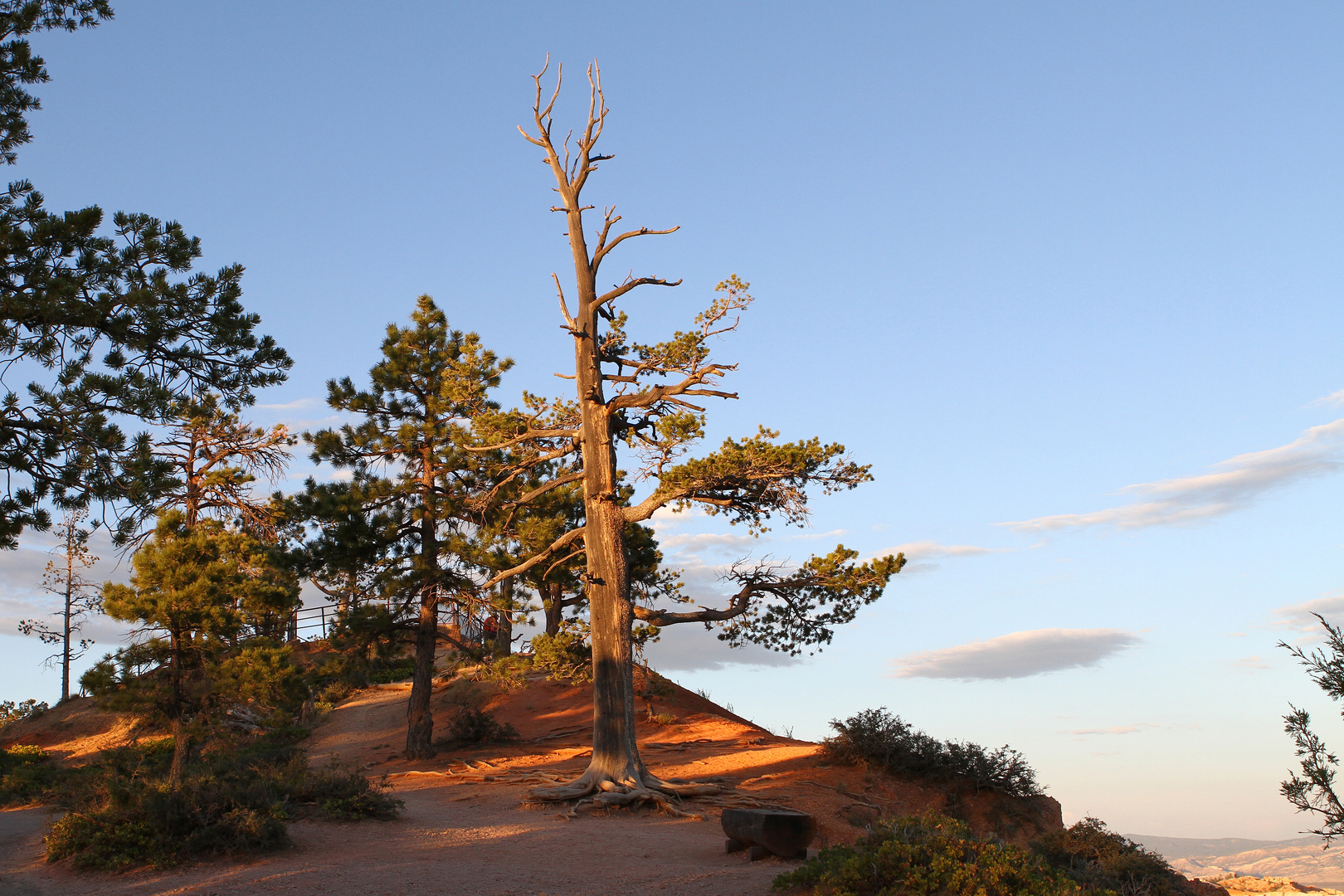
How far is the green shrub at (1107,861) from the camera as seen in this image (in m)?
8.77

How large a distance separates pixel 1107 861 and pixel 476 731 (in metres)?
16.1

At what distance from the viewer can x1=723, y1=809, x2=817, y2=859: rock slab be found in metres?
9.62

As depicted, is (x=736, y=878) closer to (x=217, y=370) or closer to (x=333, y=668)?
(x=217, y=370)

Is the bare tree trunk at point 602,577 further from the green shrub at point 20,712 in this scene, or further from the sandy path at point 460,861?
the green shrub at point 20,712

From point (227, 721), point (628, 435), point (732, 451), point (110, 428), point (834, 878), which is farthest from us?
point (227, 721)

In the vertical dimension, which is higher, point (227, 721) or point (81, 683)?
point (81, 683)

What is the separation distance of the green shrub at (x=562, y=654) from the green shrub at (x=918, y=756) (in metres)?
5.05

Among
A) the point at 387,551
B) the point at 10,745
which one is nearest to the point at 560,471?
the point at 387,551

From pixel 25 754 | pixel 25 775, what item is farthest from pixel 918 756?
pixel 25 754

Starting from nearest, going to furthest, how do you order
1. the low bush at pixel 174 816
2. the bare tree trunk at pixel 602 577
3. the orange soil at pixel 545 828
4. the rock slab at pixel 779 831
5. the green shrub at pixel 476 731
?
the orange soil at pixel 545 828
the low bush at pixel 174 816
the rock slab at pixel 779 831
the bare tree trunk at pixel 602 577
the green shrub at pixel 476 731

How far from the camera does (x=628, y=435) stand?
15766mm

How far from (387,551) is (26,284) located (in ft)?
36.4

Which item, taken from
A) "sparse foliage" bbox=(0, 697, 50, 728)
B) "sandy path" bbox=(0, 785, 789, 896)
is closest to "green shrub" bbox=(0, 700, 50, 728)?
"sparse foliage" bbox=(0, 697, 50, 728)

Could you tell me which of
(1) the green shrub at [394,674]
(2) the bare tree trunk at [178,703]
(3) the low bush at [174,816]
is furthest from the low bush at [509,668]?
(1) the green shrub at [394,674]
